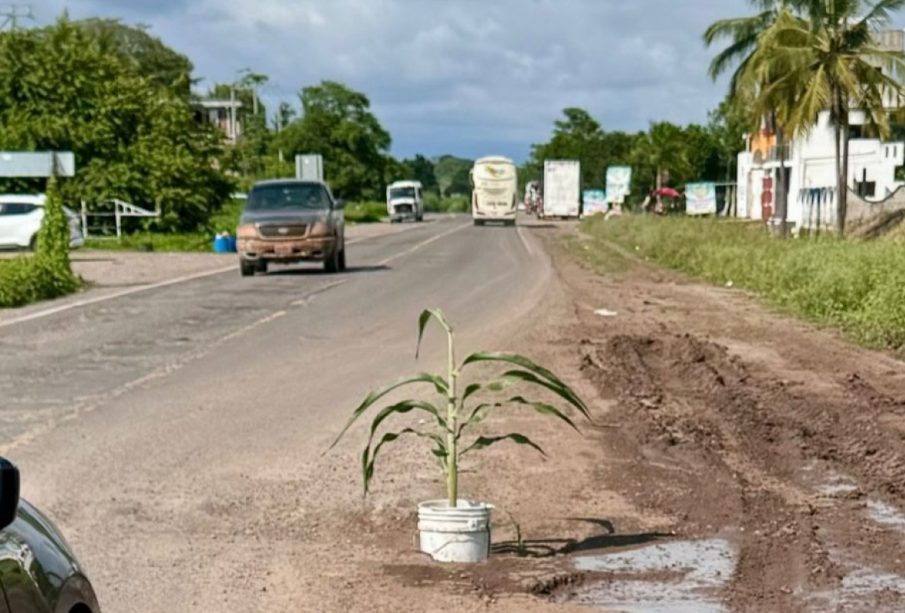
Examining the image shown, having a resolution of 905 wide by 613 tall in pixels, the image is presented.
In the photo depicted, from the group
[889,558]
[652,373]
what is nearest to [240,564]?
[889,558]

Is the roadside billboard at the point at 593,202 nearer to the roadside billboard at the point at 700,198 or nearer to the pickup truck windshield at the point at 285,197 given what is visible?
the roadside billboard at the point at 700,198

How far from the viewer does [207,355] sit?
50.6 ft

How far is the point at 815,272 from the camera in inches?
834

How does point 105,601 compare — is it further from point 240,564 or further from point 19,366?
point 19,366

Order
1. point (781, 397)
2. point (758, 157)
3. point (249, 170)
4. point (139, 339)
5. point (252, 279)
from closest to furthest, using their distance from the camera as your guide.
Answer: point (781, 397), point (139, 339), point (252, 279), point (758, 157), point (249, 170)

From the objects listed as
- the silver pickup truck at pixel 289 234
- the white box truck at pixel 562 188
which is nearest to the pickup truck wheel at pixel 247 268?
the silver pickup truck at pixel 289 234

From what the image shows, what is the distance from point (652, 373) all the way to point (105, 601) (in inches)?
333

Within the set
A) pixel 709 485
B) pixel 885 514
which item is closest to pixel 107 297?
pixel 709 485

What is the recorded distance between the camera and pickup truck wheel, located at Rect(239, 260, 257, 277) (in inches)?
1160

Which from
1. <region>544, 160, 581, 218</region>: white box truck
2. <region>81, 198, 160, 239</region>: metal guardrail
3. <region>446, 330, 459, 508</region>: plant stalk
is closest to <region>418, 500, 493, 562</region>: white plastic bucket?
<region>446, 330, 459, 508</region>: plant stalk

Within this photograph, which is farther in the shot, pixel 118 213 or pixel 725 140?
pixel 725 140

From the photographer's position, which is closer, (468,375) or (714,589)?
(714,589)

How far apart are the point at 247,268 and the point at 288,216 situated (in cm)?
137

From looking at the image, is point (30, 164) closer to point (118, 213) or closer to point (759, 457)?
point (118, 213)
